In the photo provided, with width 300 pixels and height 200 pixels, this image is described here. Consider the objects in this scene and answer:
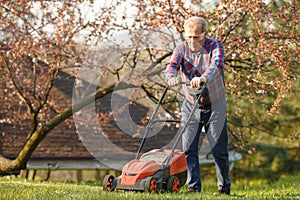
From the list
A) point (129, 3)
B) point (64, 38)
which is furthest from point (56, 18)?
point (129, 3)

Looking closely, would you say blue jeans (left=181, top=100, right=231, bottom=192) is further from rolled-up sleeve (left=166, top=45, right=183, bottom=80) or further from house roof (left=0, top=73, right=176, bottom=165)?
house roof (left=0, top=73, right=176, bottom=165)

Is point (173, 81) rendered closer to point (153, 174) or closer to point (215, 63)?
point (215, 63)

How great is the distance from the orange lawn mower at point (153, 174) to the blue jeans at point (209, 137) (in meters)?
0.15

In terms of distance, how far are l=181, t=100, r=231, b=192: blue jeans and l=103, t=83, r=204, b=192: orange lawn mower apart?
15cm

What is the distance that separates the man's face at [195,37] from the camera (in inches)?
211

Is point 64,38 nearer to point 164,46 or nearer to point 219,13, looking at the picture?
point 164,46

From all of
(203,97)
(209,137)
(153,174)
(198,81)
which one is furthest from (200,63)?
(153,174)

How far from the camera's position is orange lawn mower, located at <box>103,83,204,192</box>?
197 inches

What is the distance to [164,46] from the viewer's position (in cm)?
940

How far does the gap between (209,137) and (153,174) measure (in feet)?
2.86

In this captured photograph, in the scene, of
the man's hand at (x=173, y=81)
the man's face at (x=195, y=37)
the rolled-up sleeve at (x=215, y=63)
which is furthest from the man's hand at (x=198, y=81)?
the man's face at (x=195, y=37)

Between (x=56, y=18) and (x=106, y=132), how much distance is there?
4762mm

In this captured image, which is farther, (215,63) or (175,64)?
(175,64)

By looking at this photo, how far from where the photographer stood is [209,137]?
565cm
